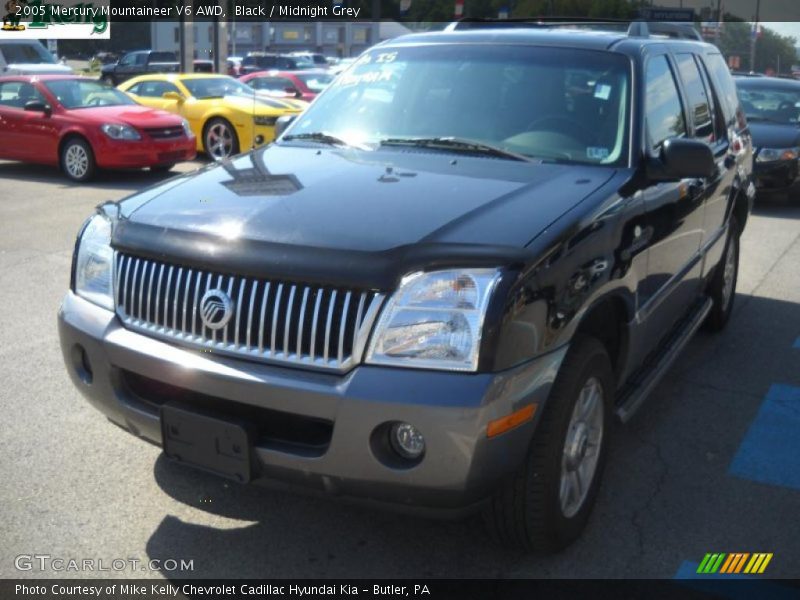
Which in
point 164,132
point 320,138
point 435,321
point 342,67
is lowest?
point 164,132

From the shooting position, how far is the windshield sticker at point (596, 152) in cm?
407

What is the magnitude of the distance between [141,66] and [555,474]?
37.0 metres

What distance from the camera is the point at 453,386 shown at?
9.23 feet

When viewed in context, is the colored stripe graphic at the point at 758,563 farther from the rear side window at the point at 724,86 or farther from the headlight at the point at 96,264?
the rear side window at the point at 724,86

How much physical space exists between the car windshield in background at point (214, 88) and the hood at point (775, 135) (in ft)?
→ 26.8

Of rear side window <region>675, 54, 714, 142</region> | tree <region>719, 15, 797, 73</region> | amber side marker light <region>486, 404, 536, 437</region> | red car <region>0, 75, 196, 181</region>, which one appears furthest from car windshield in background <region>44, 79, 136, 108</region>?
tree <region>719, 15, 797, 73</region>

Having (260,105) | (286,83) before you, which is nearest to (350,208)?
(260,105)

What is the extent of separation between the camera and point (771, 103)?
13.4 metres

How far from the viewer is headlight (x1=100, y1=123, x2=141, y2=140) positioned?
1288cm

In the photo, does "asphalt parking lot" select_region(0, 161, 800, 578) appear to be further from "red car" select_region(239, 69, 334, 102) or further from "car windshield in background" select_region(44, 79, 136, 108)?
"red car" select_region(239, 69, 334, 102)

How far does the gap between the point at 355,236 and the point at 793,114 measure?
11693mm

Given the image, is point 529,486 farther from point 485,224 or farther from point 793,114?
point 793,114

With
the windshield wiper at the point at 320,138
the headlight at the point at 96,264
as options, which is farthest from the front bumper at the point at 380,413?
the windshield wiper at the point at 320,138

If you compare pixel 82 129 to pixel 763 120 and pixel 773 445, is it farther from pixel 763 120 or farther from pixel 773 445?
pixel 773 445
